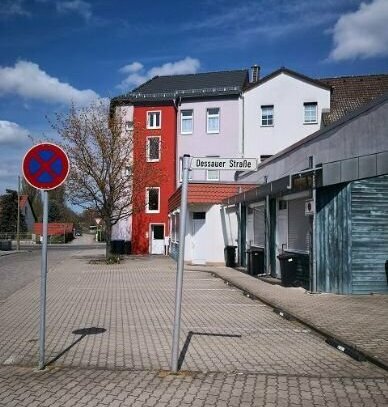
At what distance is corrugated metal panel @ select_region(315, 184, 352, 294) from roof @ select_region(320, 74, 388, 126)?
21905mm

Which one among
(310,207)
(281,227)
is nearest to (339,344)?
(310,207)

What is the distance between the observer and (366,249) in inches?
546

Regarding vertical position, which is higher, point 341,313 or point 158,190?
point 158,190

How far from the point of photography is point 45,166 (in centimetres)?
684

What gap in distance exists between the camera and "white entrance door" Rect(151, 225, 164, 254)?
4016 cm

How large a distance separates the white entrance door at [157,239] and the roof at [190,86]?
951 centimetres

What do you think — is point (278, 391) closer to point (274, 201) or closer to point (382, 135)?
point (382, 135)

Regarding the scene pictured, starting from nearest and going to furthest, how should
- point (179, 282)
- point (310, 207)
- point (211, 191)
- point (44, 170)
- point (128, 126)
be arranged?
point (179, 282) < point (44, 170) < point (310, 207) < point (211, 191) < point (128, 126)

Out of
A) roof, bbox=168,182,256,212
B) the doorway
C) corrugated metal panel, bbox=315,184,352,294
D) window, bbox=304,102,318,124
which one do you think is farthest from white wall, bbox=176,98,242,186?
corrugated metal panel, bbox=315,184,352,294

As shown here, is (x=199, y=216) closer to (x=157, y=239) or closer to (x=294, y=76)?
(x=157, y=239)

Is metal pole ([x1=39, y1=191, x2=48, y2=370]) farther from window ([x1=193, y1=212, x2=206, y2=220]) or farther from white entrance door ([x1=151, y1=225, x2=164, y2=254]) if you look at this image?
white entrance door ([x1=151, y1=225, x2=164, y2=254])

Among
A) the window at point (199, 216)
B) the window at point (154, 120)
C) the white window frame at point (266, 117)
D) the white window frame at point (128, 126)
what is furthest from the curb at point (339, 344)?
the window at point (154, 120)

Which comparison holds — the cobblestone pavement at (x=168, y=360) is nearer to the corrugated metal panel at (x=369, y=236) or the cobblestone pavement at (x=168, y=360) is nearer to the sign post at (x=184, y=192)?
the sign post at (x=184, y=192)

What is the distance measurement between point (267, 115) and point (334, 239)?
2495 cm
